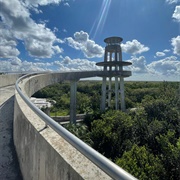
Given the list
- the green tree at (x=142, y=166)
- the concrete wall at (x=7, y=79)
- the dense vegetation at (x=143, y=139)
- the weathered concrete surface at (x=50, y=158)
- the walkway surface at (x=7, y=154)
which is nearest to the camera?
the weathered concrete surface at (x=50, y=158)

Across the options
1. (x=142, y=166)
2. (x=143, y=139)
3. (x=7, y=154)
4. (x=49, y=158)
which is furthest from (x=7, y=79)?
(x=49, y=158)

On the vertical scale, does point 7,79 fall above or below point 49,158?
above

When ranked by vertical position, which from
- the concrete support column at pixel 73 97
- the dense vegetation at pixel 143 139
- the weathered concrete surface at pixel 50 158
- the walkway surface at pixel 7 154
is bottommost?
the dense vegetation at pixel 143 139

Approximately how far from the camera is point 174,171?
13055 mm

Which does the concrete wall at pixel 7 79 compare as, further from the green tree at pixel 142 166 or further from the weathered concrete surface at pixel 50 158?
the weathered concrete surface at pixel 50 158

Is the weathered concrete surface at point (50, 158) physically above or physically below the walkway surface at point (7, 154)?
above

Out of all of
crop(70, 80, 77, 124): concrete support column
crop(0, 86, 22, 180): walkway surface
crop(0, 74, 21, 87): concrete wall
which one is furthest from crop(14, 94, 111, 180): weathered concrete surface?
crop(70, 80, 77, 124): concrete support column

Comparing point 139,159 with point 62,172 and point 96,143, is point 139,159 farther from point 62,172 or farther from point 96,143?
point 62,172

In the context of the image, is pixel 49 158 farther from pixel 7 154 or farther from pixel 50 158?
pixel 7 154

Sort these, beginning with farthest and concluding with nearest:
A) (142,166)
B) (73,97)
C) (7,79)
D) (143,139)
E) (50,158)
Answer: (73,97)
(143,139)
(7,79)
(142,166)
(50,158)

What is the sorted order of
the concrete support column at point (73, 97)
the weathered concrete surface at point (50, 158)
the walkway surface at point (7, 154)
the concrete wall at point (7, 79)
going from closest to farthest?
1. the weathered concrete surface at point (50, 158)
2. the walkway surface at point (7, 154)
3. the concrete wall at point (7, 79)
4. the concrete support column at point (73, 97)

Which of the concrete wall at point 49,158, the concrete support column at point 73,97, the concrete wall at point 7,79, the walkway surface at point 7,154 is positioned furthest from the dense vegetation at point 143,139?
the concrete wall at point 49,158

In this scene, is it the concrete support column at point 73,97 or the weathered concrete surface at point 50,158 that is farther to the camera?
the concrete support column at point 73,97

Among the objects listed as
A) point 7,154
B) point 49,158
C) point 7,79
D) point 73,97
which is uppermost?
point 7,79
